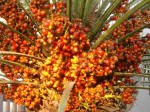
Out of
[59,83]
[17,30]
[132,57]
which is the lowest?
[59,83]

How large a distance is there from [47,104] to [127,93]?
384mm

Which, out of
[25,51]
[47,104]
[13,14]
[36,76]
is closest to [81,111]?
[47,104]

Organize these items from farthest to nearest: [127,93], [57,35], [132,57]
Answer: [127,93]
[132,57]
[57,35]

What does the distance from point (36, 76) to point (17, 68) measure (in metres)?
0.10

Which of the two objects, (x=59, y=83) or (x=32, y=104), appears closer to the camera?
(x=59, y=83)

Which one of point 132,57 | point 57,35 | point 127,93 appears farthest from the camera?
point 127,93

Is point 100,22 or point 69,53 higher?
point 100,22

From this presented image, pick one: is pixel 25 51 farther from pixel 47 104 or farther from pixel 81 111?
pixel 81 111

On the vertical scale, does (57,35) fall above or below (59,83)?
above

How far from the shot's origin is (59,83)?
2.68 feet

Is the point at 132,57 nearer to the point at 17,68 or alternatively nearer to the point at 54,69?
the point at 54,69

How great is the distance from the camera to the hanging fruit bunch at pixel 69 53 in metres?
0.74

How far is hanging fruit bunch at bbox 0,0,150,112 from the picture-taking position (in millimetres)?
740

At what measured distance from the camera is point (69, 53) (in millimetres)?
758
